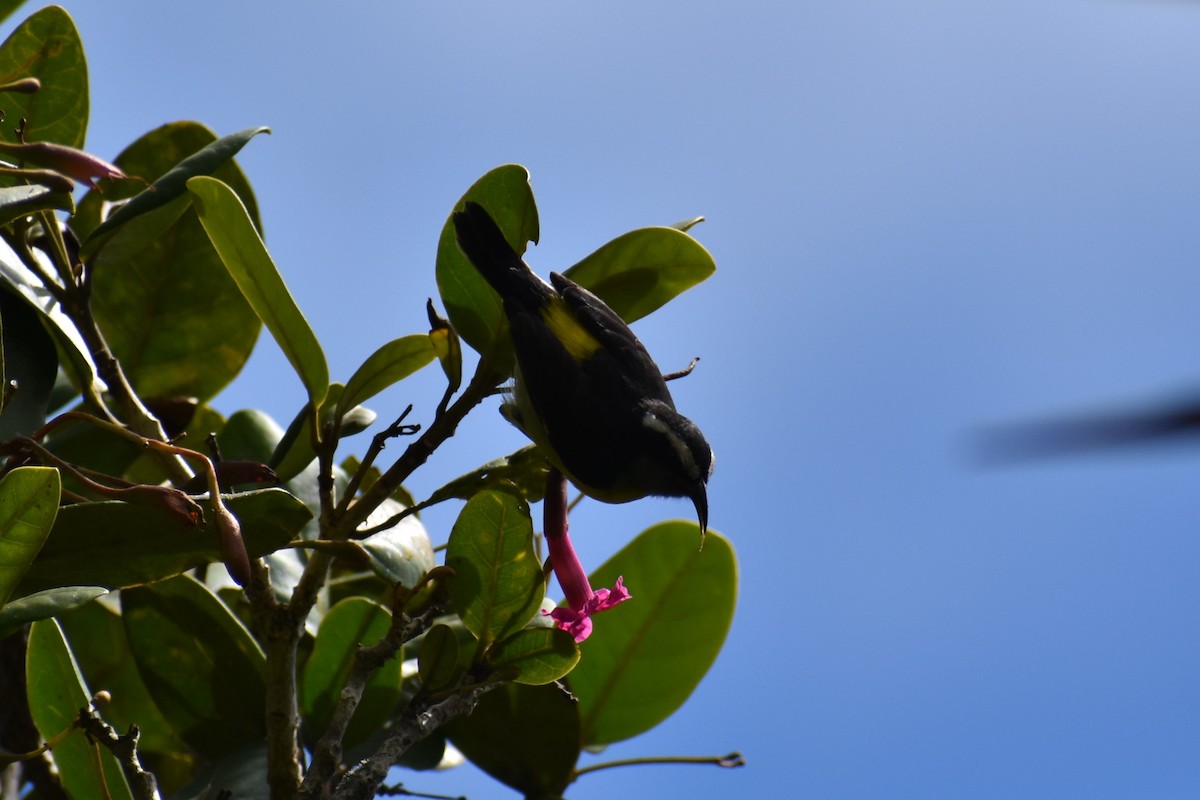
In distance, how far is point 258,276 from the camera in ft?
5.39

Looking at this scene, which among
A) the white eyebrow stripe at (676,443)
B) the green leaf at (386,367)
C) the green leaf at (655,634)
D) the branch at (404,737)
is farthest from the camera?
the white eyebrow stripe at (676,443)

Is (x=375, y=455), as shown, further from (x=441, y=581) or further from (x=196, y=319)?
(x=196, y=319)

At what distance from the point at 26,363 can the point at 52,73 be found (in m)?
0.58

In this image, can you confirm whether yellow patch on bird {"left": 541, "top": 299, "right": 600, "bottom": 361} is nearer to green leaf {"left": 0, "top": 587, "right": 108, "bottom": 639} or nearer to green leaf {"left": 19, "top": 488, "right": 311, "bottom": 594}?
green leaf {"left": 19, "top": 488, "right": 311, "bottom": 594}

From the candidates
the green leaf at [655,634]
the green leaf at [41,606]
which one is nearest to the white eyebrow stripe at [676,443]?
the green leaf at [655,634]

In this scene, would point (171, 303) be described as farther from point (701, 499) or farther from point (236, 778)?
point (701, 499)

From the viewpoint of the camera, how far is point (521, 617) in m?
1.60

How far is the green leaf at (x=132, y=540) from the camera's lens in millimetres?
1388

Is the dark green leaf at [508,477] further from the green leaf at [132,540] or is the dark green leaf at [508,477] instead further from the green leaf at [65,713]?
the green leaf at [65,713]

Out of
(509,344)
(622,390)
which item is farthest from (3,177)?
(622,390)

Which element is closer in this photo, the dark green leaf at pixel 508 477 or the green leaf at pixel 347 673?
the dark green leaf at pixel 508 477

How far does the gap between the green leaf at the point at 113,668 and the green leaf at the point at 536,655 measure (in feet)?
2.84

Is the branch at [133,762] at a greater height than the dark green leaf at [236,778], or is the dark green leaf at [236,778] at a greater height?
the dark green leaf at [236,778]

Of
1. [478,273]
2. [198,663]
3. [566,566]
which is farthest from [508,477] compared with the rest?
[198,663]
